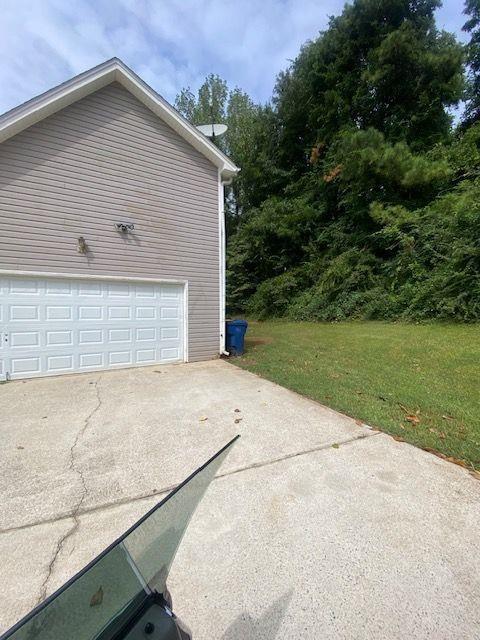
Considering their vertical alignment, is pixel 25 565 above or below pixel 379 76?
below

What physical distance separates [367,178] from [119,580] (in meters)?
16.1

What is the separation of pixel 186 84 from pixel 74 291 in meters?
22.4

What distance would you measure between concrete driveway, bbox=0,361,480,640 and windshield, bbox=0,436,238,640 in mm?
1029

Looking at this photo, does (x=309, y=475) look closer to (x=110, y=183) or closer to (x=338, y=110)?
(x=110, y=183)

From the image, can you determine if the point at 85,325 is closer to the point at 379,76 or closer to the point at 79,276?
the point at 79,276

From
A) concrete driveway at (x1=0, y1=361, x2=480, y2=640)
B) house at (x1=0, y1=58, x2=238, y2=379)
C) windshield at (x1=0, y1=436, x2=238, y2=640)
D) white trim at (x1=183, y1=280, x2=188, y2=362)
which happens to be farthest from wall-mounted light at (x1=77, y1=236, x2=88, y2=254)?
windshield at (x1=0, y1=436, x2=238, y2=640)

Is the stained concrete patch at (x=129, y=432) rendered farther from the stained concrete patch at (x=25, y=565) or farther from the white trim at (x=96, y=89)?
the white trim at (x=96, y=89)

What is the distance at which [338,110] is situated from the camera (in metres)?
16.1

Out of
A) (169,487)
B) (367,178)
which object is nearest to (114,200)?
(169,487)

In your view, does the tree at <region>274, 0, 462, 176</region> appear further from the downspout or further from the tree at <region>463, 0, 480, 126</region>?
the downspout

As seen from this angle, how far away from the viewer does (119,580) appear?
0.74 metres

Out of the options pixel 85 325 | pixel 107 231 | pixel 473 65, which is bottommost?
pixel 85 325

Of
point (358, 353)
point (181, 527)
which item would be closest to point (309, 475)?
point (181, 527)

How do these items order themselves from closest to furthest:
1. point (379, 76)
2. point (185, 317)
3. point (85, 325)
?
point (85, 325)
point (185, 317)
point (379, 76)
